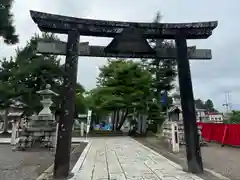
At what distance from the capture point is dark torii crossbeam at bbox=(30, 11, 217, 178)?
201 inches

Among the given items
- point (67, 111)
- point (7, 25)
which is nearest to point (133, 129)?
point (7, 25)

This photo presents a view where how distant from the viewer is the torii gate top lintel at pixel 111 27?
17.8ft

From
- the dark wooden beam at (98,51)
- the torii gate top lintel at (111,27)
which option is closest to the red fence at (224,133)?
the dark wooden beam at (98,51)

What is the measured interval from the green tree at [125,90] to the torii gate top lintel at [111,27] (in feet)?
47.0

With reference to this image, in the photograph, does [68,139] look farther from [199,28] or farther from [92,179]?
[199,28]

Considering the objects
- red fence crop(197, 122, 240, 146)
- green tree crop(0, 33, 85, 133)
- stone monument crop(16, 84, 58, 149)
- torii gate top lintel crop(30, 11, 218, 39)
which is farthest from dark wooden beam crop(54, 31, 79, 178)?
green tree crop(0, 33, 85, 133)

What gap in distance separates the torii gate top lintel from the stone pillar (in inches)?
11.0

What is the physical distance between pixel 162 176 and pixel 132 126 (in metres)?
18.6

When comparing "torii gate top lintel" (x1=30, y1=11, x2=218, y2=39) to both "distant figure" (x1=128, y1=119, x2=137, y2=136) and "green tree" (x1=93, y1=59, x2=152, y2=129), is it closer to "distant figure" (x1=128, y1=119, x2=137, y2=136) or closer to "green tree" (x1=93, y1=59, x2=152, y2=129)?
"green tree" (x1=93, y1=59, x2=152, y2=129)

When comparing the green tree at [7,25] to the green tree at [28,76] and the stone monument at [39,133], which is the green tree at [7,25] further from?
the stone monument at [39,133]

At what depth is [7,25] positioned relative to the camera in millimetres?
16641

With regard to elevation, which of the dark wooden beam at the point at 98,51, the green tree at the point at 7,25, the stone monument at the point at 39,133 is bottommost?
the stone monument at the point at 39,133

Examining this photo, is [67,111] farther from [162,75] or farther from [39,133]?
[162,75]

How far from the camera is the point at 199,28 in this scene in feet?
19.5
